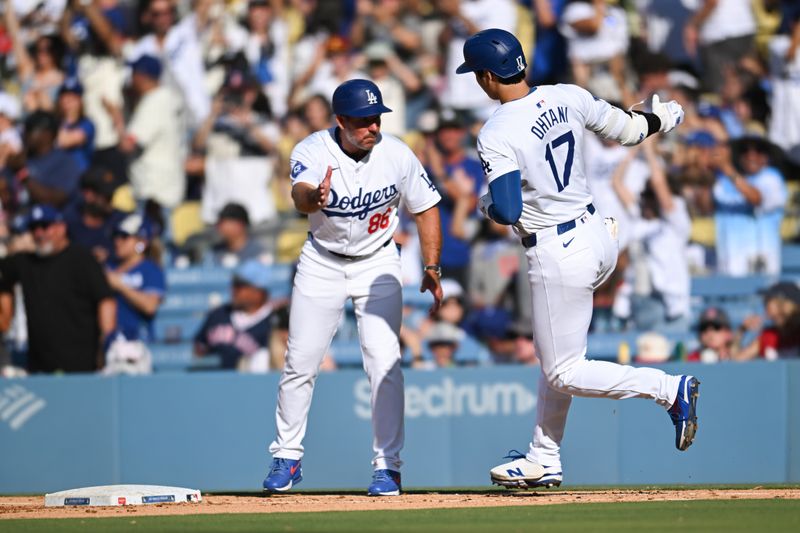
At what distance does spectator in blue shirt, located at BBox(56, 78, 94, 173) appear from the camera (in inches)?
579

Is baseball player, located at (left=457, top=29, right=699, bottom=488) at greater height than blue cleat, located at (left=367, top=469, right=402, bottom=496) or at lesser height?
greater

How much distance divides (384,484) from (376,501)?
37cm

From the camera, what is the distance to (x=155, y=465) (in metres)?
11.2

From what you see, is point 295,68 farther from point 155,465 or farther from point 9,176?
point 155,465

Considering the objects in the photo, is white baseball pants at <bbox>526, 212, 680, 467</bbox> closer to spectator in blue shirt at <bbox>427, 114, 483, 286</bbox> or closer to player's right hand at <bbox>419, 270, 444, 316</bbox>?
player's right hand at <bbox>419, 270, 444, 316</bbox>

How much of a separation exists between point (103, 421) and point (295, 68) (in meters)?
5.22

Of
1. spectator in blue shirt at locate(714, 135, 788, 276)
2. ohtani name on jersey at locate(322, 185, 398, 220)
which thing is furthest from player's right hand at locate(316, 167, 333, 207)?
spectator in blue shirt at locate(714, 135, 788, 276)

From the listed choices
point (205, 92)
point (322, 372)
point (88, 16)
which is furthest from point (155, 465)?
point (88, 16)

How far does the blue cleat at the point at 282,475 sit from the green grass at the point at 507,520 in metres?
1.04

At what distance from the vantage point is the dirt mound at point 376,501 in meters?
7.34

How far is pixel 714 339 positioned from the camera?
12.0m

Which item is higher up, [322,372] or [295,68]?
[295,68]

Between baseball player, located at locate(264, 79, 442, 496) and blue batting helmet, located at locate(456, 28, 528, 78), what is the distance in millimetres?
789

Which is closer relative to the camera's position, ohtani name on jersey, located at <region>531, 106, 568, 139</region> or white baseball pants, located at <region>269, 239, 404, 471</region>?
ohtani name on jersey, located at <region>531, 106, 568, 139</region>
